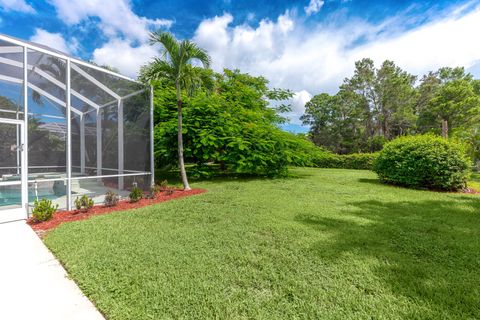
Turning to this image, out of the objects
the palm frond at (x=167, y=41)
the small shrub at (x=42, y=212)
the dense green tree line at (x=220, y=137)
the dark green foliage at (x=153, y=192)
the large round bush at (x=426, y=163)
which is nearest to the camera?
the small shrub at (x=42, y=212)

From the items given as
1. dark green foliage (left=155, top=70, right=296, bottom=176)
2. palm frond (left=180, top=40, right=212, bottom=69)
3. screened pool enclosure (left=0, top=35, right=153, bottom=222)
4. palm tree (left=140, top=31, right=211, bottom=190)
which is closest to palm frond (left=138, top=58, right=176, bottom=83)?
palm tree (left=140, top=31, right=211, bottom=190)

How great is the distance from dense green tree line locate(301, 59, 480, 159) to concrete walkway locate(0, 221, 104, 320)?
96.9 feet

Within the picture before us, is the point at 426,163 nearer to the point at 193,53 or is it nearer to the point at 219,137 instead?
the point at 219,137

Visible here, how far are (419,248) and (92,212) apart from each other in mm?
7257

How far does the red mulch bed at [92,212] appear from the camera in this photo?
4723 mm

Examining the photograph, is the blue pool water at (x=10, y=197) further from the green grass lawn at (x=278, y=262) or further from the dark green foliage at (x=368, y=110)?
the dark green foliage at (x=368, y=110)

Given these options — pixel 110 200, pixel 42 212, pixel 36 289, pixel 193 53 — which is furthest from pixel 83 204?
pixel 193 53

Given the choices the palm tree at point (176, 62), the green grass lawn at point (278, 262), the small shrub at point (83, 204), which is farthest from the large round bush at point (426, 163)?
the small shrub at point (83, 204)

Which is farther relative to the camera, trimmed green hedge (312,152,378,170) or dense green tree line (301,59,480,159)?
dense green tree line (301,59,480,159)

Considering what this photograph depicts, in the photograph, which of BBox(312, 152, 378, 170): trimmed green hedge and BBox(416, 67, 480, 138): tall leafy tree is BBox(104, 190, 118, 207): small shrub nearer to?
BBox(312, 152, 378, 170): trimmed green hedge

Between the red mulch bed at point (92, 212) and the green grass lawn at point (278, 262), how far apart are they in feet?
1.90

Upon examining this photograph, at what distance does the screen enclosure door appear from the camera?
5188 mm

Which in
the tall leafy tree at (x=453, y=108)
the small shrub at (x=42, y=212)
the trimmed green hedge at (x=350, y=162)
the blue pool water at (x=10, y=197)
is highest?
the tall leafy tree at (x=453, y=108)

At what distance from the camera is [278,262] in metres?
2.96
